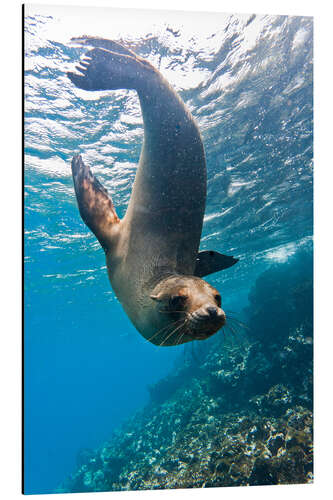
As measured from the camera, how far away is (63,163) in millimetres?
7336

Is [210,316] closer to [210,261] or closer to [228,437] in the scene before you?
[210,261]

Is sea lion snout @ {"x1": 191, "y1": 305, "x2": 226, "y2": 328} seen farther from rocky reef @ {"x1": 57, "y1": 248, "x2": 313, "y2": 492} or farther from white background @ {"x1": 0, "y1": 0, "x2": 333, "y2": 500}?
rocky reef @ {"x1": 57, "y1": 248, "x2": 313, "y2": 492}

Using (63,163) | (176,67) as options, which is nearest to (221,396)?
(63,163)

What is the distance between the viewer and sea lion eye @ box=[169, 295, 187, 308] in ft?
5.08

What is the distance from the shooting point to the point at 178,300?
5.12 feet

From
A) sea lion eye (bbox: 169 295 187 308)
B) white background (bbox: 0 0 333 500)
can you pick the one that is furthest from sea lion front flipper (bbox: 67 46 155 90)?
white background (bbox: 0 0 333 500)

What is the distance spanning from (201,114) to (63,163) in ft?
11.1

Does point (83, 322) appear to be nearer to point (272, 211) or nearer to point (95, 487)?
point (95, 487)

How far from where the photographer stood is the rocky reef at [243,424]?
605cm

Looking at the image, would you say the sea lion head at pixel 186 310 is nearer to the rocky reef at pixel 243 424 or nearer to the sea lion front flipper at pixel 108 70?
the sea lion front flipper at pixel 108 70

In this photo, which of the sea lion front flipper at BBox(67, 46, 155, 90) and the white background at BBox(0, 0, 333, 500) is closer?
the sea lion front flipper at BBox(67, 46, 155, 90)

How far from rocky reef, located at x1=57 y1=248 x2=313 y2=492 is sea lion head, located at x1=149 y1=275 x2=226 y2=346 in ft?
18.2
